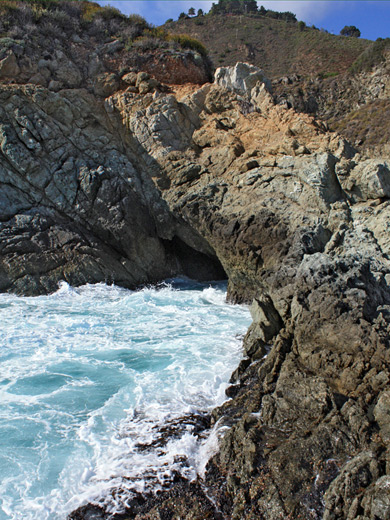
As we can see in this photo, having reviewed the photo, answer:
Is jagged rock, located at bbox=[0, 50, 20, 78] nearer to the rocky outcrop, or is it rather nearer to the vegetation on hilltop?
the vegetation on hilltop

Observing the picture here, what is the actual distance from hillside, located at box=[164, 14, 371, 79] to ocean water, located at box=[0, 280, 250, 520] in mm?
43496

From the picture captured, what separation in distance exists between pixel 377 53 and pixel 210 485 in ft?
153

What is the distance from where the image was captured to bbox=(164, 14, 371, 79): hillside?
4762 cm

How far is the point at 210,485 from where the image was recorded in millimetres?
5199

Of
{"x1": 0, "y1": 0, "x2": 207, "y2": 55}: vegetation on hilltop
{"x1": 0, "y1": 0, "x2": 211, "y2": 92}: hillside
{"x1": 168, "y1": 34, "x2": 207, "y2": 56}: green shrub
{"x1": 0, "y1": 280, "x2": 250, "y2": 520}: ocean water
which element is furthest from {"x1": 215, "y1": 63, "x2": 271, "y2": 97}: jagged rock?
{"x1": 0, "y1": 280, "x2": 250, "y2": 520}: ocean water

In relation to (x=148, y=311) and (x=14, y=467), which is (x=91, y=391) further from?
(x=148, y=311)

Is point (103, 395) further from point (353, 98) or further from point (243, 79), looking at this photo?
point (353, 98)

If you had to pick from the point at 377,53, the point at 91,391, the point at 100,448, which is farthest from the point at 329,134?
the point at 377,53

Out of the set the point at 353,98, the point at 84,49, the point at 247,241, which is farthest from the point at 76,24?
the point at 353,98

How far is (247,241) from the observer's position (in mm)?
13148

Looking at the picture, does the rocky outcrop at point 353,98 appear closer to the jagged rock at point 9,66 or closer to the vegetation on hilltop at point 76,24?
the vegetation on hilltop at point 76,24

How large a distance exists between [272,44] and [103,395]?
193ft

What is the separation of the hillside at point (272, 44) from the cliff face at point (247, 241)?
3599 cm

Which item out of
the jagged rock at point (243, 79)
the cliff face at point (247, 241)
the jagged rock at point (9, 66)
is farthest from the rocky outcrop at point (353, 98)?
the jagged rock at point (9, 66)
